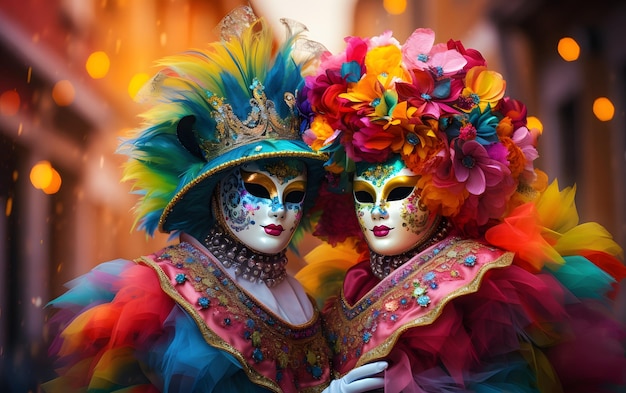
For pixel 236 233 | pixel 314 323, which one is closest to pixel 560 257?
pixel 314 323

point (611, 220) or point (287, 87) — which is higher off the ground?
point (287, 87)

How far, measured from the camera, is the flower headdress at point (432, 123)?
7.69ft

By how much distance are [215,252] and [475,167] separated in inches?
34.6

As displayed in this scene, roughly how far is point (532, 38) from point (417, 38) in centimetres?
217

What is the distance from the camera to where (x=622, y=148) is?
4.04 metres

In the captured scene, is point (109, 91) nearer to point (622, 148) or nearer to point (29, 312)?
point (29, 312)

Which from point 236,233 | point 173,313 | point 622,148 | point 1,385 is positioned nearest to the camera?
point 173,313

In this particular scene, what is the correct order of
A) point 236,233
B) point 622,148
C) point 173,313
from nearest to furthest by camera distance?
point 173,313, point 236,233, point 622,148

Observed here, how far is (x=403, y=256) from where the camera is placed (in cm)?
250

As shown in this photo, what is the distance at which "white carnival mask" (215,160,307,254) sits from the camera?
2.43 metres

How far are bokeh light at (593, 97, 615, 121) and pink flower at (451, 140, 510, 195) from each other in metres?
2.04

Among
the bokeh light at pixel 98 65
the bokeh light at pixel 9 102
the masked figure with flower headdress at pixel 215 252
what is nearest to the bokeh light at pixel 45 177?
the bokeh light at pixel 9 102

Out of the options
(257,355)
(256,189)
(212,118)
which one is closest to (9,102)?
(212,118)

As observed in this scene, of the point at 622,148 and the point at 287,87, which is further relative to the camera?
the point at 622,148
